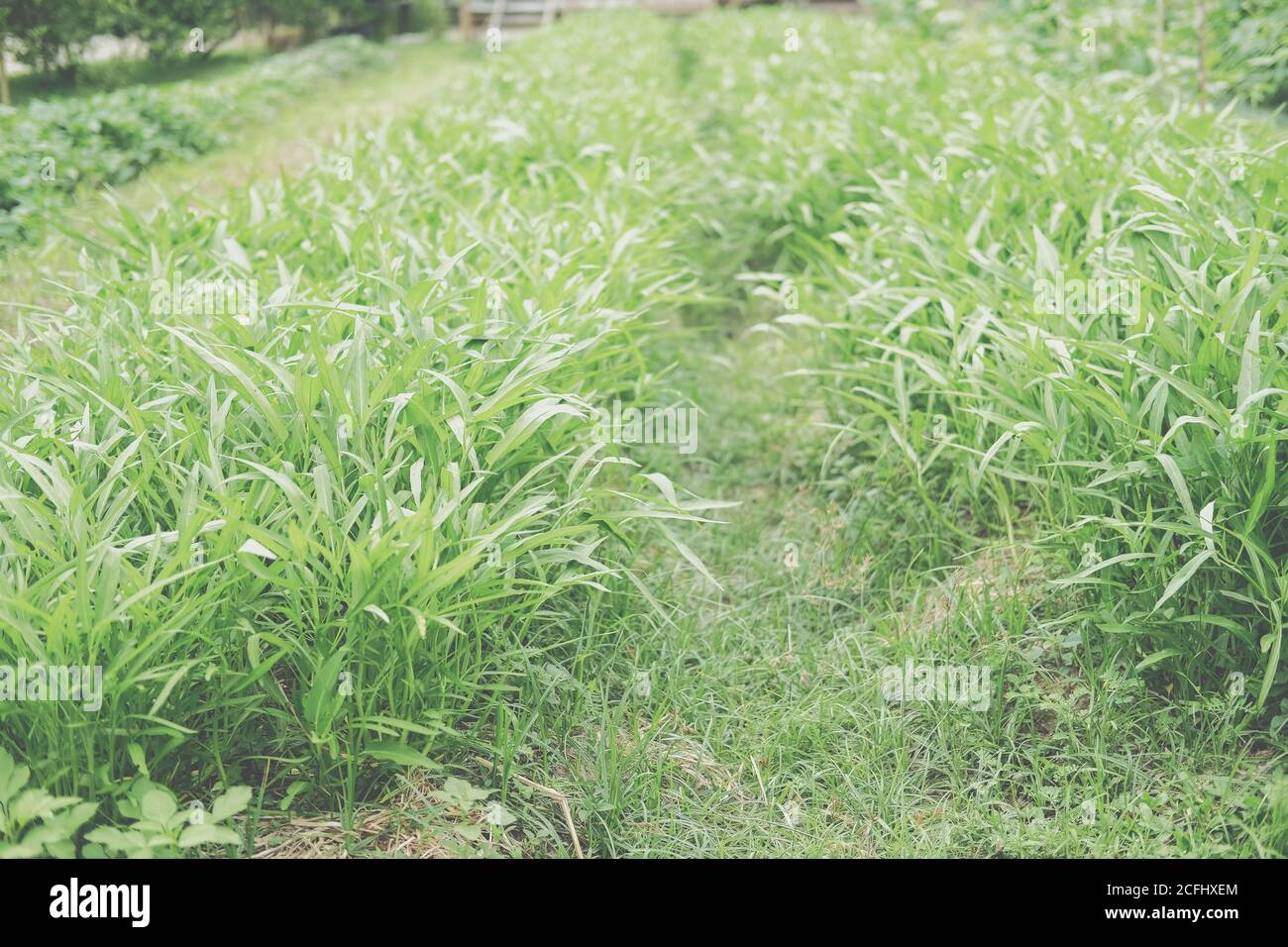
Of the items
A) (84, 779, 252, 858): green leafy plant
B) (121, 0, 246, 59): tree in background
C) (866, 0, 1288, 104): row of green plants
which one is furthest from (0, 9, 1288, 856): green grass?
(121, 0, 246, 59): tree in background

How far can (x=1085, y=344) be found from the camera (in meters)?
2.01

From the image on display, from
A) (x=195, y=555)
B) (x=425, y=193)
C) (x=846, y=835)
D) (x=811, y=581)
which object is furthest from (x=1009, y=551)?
(x=425, y=193)

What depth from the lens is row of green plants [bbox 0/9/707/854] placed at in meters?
1.48

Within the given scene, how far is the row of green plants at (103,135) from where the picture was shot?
11.8 feet

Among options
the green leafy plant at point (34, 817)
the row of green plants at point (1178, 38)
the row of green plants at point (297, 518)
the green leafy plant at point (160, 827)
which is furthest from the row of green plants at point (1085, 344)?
the green leafy plant at point (34, 817)

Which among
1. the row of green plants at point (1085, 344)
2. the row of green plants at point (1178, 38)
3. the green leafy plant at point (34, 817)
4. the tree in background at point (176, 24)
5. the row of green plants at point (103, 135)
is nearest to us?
the green leafy plant at point (34, 817)

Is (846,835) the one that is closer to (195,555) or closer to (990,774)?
(990,774)

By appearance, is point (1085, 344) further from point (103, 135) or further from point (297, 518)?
point (103, 135)

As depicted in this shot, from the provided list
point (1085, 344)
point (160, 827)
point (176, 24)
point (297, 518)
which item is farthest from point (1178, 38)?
point (160, 827)

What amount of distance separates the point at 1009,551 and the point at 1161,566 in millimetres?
456

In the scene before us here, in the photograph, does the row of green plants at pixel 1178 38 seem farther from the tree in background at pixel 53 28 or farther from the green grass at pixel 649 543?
the tree in background at pixel 53 28

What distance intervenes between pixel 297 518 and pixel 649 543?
3.19ft

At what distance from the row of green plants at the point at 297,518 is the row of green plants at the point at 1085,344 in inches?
29.0

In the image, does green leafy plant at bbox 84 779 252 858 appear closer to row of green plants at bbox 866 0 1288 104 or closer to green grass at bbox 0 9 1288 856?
green grass at bbox 0 9 1288 856
